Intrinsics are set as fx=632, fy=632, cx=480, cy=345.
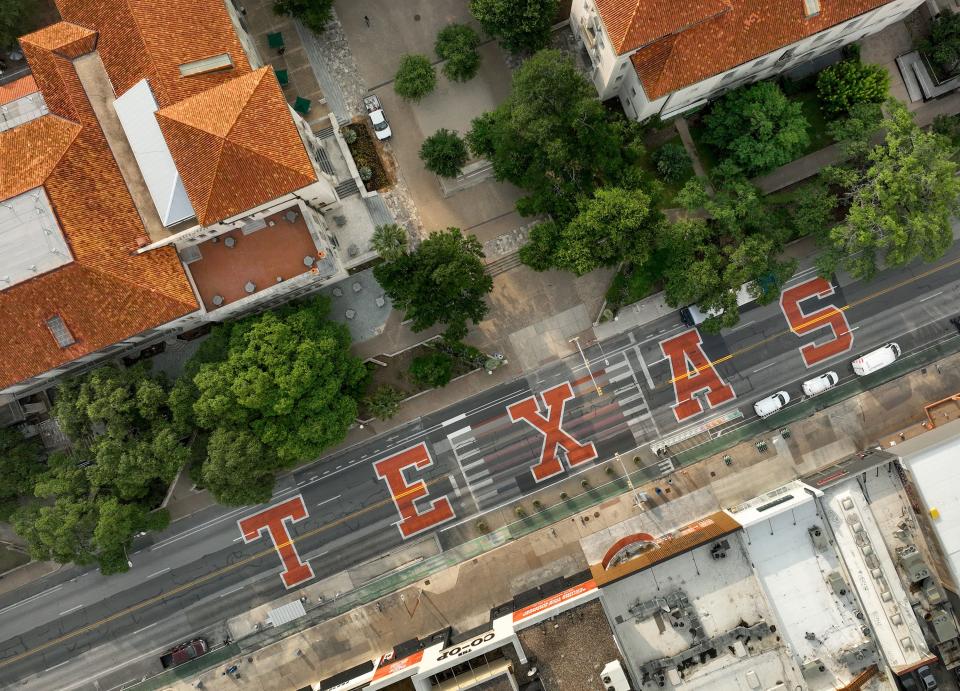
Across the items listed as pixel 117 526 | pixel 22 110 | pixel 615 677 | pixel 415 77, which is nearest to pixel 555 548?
pixel 615 677

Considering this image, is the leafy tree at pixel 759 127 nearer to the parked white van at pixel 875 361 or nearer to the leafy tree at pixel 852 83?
the leafy tree at pixel 852 83

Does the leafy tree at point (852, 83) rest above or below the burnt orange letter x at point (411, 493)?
above

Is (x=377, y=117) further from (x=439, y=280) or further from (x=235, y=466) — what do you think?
(x=235, y=466)

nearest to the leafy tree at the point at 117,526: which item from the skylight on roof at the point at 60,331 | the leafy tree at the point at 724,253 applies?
the skylight on roof at the point at 60,331

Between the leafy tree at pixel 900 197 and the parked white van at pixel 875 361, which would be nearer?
the leafy tree at pixel 900 197

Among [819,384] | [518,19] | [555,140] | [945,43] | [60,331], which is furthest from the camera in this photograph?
[819,384]

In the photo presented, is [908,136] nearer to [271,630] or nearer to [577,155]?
[577,155]

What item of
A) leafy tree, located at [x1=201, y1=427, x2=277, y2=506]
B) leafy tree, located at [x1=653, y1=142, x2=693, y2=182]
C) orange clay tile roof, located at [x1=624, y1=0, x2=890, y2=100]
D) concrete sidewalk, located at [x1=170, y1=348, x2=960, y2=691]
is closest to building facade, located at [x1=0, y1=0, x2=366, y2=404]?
leafy tree, located at [x1=201, y1=427, x2=277, y2=506]
